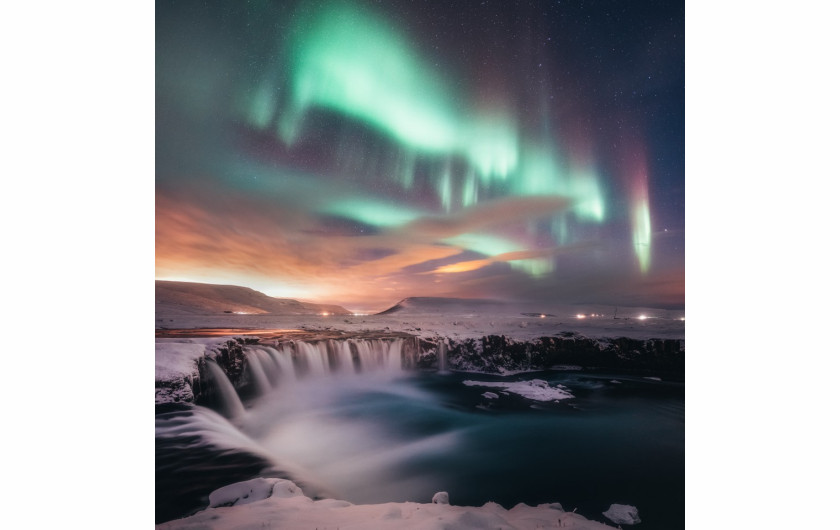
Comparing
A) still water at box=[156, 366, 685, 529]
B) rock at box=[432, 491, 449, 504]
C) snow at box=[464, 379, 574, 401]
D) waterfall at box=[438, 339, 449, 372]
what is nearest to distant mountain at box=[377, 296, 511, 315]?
waterfall at box=[438, 339, 449, 372]

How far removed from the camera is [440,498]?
226 centimetres

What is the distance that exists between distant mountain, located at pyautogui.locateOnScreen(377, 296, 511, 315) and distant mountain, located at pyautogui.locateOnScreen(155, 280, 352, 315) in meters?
0.49

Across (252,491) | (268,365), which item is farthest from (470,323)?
(252,491)

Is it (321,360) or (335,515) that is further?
(321,360)

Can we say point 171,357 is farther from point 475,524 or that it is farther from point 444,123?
point 444,123

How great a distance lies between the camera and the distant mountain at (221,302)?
2.55 meters

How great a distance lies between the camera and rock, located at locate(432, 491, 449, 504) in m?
2.25

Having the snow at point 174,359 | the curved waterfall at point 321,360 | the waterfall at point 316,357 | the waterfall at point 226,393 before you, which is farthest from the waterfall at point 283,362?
the snow at point 174,359

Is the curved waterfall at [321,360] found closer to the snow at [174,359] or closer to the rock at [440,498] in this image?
the snow at [174,359]

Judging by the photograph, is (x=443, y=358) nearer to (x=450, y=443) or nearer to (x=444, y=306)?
(x=444, y=306)

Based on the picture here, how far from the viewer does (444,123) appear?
2656 millimetres

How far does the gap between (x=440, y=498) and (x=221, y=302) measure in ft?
7.46
